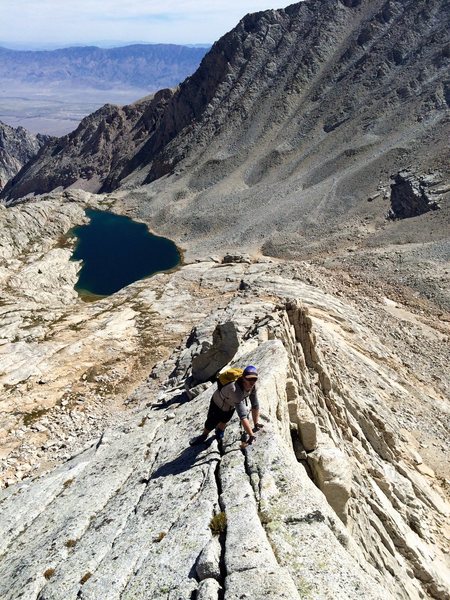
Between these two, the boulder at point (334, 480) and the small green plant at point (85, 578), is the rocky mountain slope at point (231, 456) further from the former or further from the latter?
the small green plant at point (85, 578)

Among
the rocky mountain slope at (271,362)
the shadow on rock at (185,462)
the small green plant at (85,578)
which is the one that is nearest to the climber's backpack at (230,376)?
the rocky mountain slope at (271,362)

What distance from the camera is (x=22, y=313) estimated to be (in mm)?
59844

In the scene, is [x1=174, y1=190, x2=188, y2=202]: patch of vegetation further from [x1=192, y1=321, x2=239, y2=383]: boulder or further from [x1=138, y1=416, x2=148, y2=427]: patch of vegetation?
[x1=138, y1=416, x2=148, y2=427]: patch of vegetation

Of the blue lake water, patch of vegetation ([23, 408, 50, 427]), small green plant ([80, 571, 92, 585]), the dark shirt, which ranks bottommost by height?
the blue lake water

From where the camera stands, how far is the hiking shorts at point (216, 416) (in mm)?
16433

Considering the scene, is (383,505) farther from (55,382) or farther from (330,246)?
(330,246)

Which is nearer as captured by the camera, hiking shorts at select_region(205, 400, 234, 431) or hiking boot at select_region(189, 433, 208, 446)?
hiking shorts at select_region(205, 400, 234, 431)

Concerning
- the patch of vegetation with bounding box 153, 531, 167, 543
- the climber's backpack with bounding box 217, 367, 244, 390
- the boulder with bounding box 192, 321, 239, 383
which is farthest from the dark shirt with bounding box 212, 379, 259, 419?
the boulder with bounding box 192, 321, 239, 383

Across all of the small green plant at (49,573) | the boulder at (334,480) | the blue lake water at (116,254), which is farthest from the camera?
the blue lake water at (116,254)

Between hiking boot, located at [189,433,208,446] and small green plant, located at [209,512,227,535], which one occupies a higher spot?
small green plant, located at [209,512,227,535]

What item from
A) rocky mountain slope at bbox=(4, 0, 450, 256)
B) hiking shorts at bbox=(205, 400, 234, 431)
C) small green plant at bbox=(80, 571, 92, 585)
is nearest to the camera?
small green plant at bbox=(80, 571, 92, 585)

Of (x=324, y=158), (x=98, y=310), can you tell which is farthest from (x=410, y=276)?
(x=324, y=158)

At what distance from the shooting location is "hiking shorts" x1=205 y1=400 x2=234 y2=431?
16433mm

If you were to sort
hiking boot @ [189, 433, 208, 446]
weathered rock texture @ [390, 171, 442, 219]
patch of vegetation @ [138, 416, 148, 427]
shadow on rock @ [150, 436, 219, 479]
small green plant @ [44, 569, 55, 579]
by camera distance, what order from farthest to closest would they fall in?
weathered rock texture @ [390, 171, 442, 219], patch of vegetation @ [138, 416, 148, 427], hiking boot @ [189, 433, 208, 446], shadow on rock @ [150, 436, 219, 479], small green plant @ [44, 569, 55, 579]
